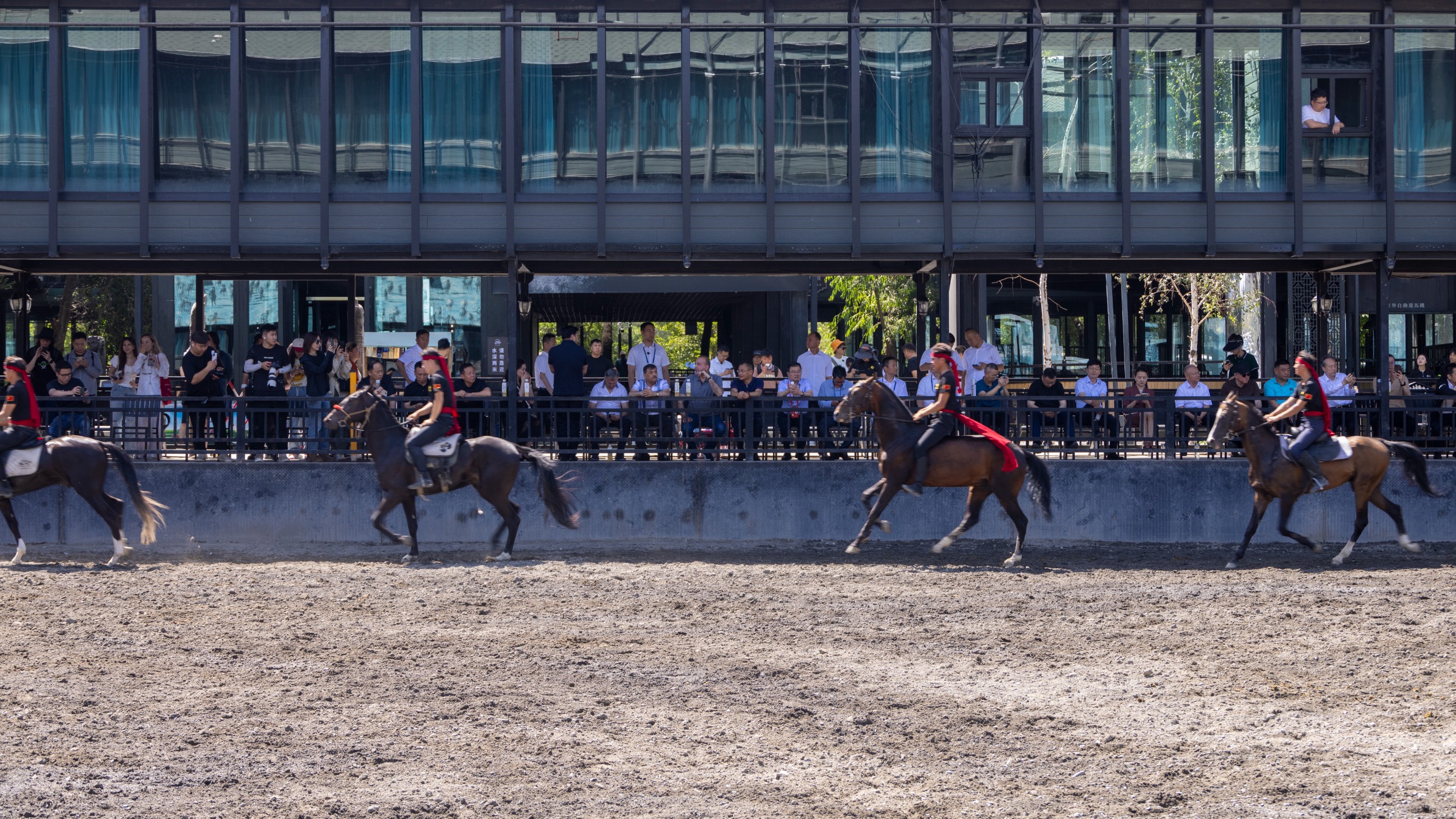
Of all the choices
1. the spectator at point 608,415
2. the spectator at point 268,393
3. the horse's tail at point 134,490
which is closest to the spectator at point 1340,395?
the spectator at point 608,415

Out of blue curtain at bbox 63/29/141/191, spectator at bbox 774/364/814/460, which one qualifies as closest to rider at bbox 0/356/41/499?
blue curtain at bbox 63/29/141/191

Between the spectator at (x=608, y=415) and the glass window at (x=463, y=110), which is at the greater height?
the glass window at (x=463, y=110)

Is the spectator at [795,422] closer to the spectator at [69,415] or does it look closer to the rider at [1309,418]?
the rider at [1309,418]

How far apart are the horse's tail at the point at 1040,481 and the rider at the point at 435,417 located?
6.25 meters

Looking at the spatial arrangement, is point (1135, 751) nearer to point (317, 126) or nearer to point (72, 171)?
point (317, 126)

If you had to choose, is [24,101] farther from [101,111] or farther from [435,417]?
[435,417]

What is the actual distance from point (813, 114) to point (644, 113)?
2.31m

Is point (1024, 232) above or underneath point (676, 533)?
above

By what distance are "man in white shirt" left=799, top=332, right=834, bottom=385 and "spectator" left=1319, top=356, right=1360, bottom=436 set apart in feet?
20.4

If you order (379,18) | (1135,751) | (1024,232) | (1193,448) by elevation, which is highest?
(379,18)

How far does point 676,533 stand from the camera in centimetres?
1717

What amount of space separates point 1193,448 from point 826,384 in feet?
15.4

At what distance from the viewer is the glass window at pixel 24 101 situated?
738 inches

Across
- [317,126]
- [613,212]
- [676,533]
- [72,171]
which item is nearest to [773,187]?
[613,212]
